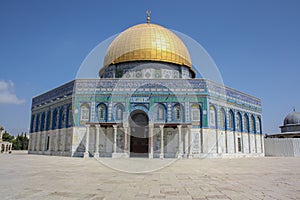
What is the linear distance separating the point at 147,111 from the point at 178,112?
2765 millimetres

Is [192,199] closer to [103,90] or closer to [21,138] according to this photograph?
[103,90]

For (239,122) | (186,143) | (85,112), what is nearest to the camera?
(186,143)

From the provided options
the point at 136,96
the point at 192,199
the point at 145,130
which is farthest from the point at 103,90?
the point at 192,199

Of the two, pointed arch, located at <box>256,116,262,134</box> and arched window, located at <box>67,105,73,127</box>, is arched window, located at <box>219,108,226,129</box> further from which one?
arched window, located at <box>67,105,73,127</box>

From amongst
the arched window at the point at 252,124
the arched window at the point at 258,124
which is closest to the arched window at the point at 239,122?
the arched window at the point at 252,124

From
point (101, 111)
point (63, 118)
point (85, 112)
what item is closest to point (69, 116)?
point (63, 118)

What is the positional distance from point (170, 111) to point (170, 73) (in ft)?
16.1

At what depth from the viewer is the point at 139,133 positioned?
22984mm

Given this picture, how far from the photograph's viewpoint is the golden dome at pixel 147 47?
2572 cm

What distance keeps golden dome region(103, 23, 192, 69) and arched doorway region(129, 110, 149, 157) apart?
601 centimetres

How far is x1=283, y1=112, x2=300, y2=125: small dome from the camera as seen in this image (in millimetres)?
43400

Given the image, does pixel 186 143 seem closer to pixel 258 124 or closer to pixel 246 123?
pixel 246 123

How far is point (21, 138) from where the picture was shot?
5447cm

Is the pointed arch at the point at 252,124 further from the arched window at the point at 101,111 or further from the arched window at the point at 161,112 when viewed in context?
the arched window at the point at 101,111
